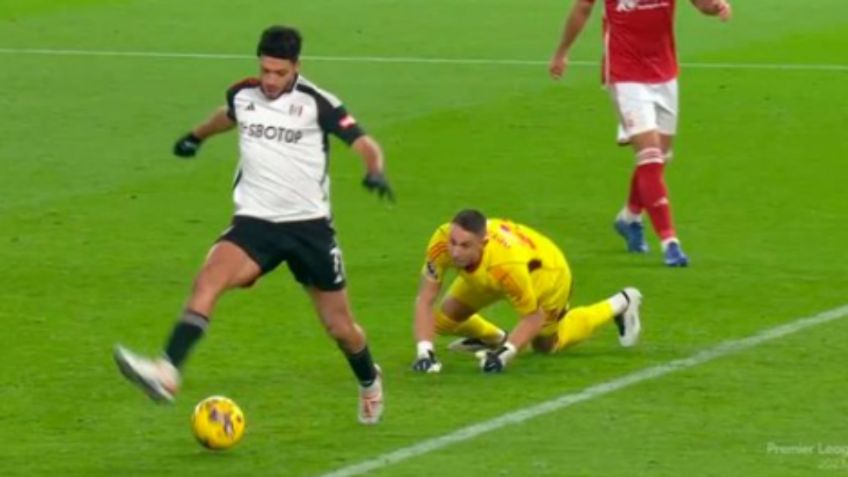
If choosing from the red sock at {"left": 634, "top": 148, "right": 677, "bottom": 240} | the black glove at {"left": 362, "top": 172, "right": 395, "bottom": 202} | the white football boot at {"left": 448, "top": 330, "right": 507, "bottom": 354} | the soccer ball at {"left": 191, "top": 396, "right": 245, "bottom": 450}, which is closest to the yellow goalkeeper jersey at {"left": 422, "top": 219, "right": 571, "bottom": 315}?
the white football boot at {"left": 448, "top": 330, "right": 507, "bottom": 354}

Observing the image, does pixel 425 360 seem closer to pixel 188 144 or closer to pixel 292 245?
pixel 292 245

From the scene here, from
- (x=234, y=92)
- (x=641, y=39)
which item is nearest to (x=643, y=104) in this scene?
(x=641, y=39)

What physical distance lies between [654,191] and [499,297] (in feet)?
10.6

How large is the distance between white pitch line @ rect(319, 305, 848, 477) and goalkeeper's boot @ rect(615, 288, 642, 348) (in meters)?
0.44

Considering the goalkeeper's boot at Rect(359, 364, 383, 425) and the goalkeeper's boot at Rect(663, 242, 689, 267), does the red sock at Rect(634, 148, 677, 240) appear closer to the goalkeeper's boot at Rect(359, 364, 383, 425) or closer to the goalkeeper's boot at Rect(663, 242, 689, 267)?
the goalkeeper's boot at Rect(663, 242, 689, 267)

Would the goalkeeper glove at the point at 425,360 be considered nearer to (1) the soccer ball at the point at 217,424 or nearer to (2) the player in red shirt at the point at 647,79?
(1) the soccer ball at the point at 217,424

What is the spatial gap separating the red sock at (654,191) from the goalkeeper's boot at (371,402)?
16.2 ft

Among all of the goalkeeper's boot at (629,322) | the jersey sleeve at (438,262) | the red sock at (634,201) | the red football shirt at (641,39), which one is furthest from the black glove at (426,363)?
the red sock at (634,201)

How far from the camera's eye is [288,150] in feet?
42.1

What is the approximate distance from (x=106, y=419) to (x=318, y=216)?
1635mm

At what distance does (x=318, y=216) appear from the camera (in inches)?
506

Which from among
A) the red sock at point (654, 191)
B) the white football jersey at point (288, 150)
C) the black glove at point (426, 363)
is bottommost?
the red sock at point (654, 191)

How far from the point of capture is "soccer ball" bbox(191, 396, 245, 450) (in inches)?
492

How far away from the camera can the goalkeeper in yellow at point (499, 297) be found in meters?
14.4
